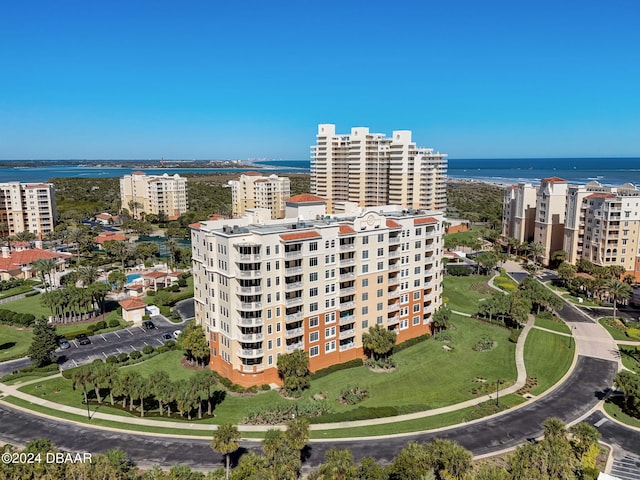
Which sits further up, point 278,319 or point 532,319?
point 278,319

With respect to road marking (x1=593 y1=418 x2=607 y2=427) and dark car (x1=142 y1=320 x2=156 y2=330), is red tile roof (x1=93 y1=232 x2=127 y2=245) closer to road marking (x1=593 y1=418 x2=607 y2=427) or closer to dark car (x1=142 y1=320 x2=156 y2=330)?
dark car (x1=142 y1=320 x2=156 y2=330)

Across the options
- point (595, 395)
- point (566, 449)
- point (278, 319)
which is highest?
point (278, 319)

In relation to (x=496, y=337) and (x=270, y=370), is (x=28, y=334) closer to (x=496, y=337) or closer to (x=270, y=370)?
(x=270, y=370)

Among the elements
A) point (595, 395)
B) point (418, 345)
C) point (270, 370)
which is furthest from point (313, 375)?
point (595, 395)

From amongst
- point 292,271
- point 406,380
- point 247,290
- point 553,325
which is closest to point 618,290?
point 553,325

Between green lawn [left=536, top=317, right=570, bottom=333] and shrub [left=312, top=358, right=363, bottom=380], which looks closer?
shrub [left=312, top=358, right=363, bottom=380]

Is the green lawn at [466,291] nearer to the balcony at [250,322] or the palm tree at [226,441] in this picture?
the balcony at [250,322]

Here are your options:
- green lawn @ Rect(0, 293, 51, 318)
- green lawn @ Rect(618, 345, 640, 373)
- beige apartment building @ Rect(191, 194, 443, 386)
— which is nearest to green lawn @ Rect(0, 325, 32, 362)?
green lawn @ Rect(0, 293, 51, 318)
